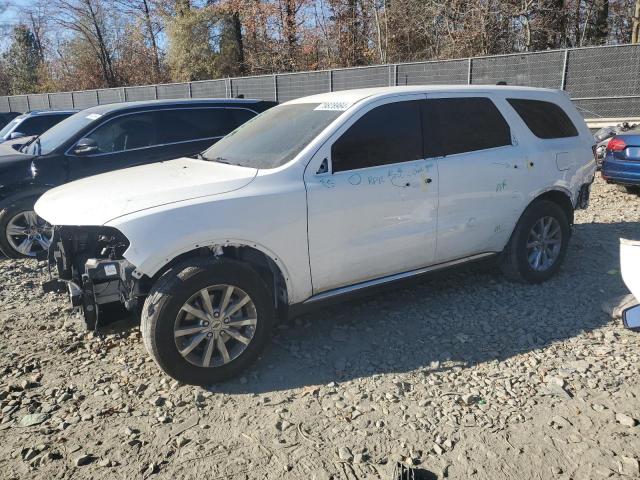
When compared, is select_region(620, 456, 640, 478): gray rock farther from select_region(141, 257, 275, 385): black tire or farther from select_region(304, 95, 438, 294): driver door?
select_region(141, 257, 275, 385): black tire

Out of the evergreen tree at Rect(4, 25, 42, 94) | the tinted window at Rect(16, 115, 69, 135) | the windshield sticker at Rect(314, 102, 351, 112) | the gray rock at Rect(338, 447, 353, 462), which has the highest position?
the evergreen tree at Rect(4, 25, 42, 94)

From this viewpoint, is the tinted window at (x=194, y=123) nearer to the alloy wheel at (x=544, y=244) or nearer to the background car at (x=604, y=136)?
the alloy wheel at (x=544, y=244)

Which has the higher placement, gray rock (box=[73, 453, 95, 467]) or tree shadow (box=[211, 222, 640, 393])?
tree shadow (box=[211, 222, 640, 393])

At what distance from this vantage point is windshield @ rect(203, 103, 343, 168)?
3.84 m

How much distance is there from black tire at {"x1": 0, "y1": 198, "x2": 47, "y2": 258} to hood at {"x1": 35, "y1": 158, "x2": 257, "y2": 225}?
2.59 m

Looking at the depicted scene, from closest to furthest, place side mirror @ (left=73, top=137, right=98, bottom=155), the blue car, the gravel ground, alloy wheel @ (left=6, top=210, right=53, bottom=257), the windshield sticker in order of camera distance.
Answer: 1. the gravel ground
2. the windshield sticker
3. side mirror @ (left=73, top=137, right=98, bottom=155)
4. alloy wheel @ (left=6, top=210, right=53, bottom=257)
5. the blue car

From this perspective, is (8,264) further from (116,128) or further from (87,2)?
(87,2)

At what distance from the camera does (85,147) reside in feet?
20.3

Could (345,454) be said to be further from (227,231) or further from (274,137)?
(274,137)

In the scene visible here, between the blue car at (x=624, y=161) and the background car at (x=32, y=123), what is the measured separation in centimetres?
984

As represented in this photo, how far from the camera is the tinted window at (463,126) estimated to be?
4301mm

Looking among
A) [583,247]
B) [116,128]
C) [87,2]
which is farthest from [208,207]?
[87,2]

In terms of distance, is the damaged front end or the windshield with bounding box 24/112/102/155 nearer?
the damaged front end

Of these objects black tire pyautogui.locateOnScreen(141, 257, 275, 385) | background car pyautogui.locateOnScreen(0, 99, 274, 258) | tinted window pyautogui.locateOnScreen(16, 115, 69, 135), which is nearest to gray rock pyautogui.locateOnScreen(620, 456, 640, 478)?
black tire pyautogui.locateOnScreen(141, 257, 275, 385)
